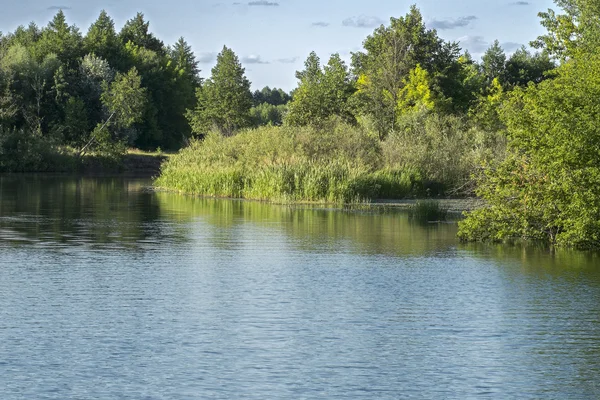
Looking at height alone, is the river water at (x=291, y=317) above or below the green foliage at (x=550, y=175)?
below

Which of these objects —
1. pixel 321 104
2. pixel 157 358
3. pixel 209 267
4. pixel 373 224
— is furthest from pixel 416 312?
pixel 321 104

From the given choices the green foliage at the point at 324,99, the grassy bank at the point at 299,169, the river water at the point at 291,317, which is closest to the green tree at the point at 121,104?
the green foliage at the point at 324,99

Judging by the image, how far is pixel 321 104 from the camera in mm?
75250

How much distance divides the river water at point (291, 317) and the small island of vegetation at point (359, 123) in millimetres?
2431

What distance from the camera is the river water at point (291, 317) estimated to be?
13.1 meters

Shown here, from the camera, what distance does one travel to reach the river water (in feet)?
43.1

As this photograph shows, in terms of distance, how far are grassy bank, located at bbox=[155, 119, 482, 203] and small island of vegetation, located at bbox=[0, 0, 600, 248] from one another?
0.28ft

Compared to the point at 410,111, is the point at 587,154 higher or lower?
lower

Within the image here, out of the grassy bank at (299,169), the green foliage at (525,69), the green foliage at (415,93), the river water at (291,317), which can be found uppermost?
the green foliage at (525,69)

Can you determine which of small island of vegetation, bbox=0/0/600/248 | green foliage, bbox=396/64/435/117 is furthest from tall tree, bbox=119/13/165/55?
green foliage, bbox=396/64/435/117

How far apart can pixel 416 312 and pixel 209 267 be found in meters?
7.11

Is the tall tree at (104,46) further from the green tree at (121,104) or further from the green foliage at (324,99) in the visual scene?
the green foliage at (324,99)

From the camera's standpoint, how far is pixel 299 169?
145 ft

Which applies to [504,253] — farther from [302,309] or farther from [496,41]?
[496,41]
